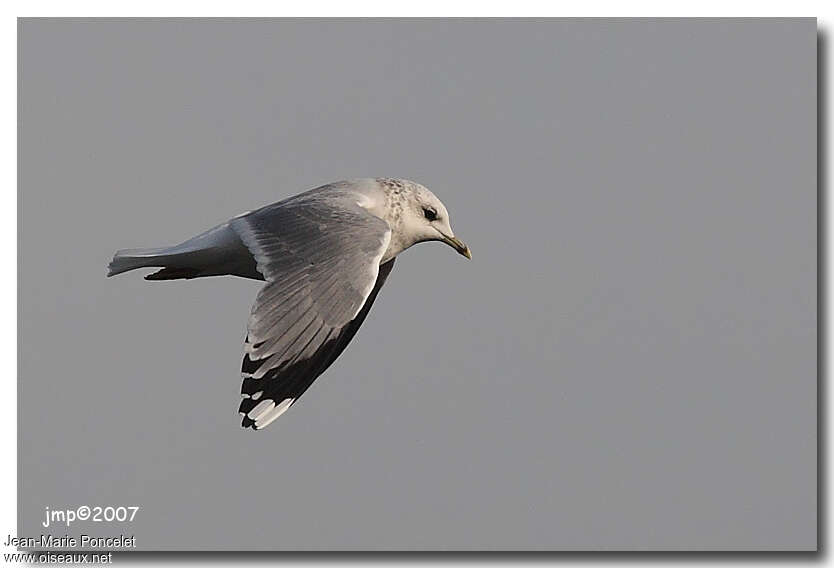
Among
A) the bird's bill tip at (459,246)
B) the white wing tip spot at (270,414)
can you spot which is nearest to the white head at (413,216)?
the bird's bill tip at (459,246)

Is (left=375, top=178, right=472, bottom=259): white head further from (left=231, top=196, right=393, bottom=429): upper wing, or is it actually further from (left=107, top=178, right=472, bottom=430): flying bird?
(left=231, top=196, right=393, bottom=429): upper wing

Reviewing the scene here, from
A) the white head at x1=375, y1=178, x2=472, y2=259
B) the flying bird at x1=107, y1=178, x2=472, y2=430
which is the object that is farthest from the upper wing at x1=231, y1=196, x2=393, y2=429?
the white head at x1=375, y1=178, x2=472, y2=259

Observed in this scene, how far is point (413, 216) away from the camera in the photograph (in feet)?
14.9

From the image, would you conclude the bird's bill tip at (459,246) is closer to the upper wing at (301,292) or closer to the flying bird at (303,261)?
the flying bird at (303,261)

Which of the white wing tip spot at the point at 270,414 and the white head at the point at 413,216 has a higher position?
the white head at the point at 413,216

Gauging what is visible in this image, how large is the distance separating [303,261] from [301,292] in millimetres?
139

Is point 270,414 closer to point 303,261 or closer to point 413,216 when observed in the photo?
point 303,261

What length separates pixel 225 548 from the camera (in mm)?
4625

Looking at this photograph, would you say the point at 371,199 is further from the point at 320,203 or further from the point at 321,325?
the point at 321,325

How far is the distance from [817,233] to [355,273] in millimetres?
1737

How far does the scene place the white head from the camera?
449 centimetres

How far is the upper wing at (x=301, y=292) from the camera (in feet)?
11.7

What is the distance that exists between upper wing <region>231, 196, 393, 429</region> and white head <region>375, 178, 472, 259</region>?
1.21ft

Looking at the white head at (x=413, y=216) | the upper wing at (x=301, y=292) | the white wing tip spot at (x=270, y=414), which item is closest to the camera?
the upper wing at (x=301, y=292)
